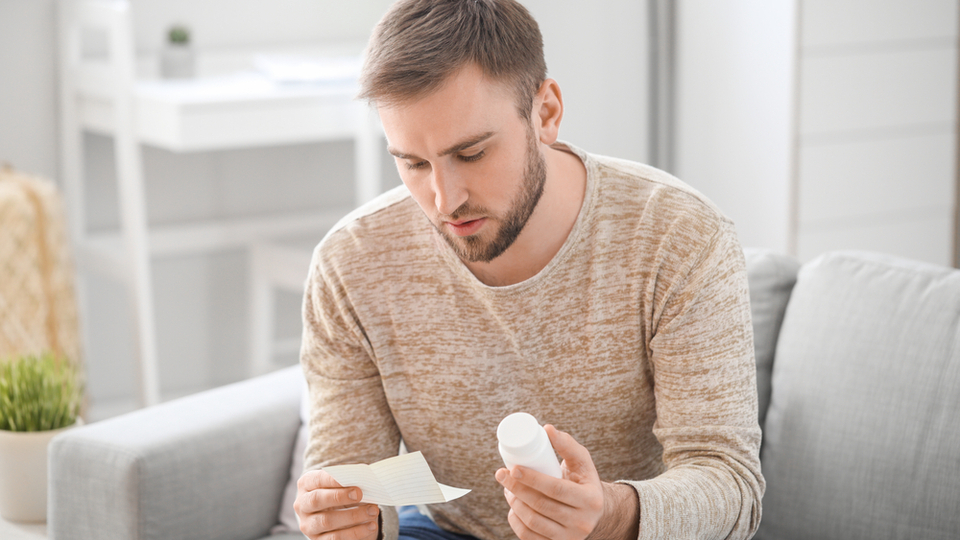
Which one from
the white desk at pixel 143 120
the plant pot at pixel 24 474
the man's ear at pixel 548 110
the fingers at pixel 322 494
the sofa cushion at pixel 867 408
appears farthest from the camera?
the white desk at pixel 143 120

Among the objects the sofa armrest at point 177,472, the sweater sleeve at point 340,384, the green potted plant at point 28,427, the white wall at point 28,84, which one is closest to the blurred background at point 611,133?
the white wall at point 28,84

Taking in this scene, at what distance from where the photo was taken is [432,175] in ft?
3.44

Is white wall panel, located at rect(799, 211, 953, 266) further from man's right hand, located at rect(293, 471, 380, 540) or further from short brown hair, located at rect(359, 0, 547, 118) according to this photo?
man's right hand, located at rect(293, 471, 380, 540)

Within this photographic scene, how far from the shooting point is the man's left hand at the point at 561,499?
34.4 inches

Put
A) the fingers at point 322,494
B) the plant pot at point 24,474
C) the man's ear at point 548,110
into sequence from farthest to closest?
the plant pot at point 24,474, the man's ear at point 548,110, the fingers at point 322,494

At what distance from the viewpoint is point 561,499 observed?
0.89 meters

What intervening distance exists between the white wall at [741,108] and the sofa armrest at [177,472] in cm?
144

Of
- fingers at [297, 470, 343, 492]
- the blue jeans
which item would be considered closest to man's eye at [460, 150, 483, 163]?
fingers at [297, 470, 343, 492]

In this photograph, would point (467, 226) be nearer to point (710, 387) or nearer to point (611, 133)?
point (710, 387)

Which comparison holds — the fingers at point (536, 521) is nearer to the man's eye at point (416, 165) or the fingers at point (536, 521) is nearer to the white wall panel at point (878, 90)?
the man's eye at point (416, 165)

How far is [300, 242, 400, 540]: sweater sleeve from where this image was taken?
1199mm

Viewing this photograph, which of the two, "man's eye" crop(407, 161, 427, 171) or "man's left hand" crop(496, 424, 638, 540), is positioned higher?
"man's eye" crop(407, 161, 427, 171)

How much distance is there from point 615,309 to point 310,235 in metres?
1.92

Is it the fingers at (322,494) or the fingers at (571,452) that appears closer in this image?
the fingers at (571,452)
